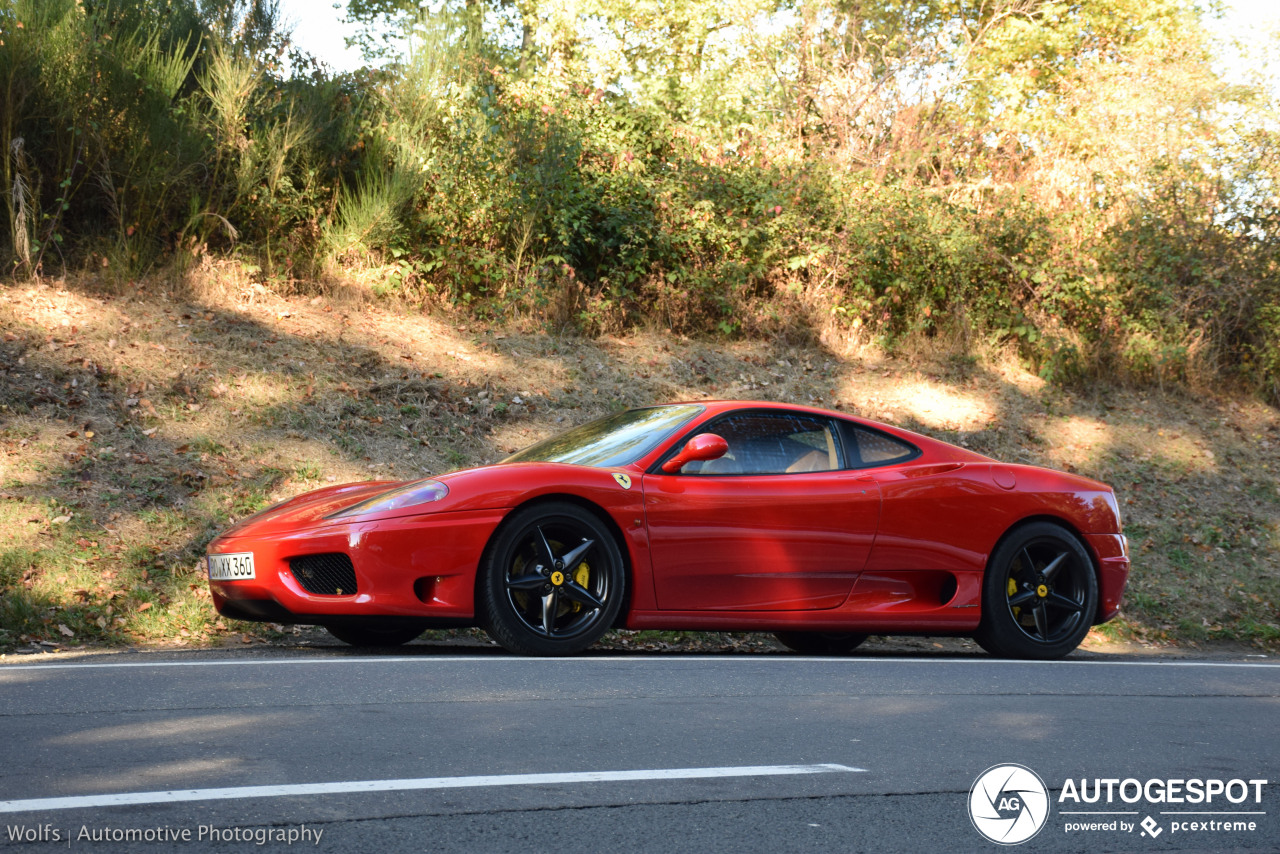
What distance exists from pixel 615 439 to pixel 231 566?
2134 mm

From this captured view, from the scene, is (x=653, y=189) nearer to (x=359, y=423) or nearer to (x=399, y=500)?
(x=359, y=423)

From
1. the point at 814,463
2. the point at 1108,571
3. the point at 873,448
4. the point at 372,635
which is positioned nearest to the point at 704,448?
the point at 814,463

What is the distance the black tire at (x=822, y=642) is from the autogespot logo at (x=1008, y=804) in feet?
13.1

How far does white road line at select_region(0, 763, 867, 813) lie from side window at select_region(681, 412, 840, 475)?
304cm

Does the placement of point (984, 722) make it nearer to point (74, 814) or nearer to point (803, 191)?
point (74, 814)

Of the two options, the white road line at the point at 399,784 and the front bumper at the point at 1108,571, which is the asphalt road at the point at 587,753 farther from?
the front bumper at the point at 1108,571

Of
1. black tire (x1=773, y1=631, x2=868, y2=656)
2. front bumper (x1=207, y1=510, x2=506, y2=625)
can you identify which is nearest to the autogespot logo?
front bumper (x1=207, y1=510, x2=506, y2=625)

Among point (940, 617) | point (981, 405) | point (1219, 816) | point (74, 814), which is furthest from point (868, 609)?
point (981, 405)

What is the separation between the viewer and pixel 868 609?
7160 millimetres

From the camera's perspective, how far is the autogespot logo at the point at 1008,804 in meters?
3.51

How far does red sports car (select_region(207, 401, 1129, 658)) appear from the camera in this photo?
6.28 meters

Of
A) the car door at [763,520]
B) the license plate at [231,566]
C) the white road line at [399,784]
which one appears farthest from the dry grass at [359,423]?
the white road line at [399,784]

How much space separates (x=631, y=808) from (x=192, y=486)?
7.28m

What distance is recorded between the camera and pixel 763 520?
6.91 metres
